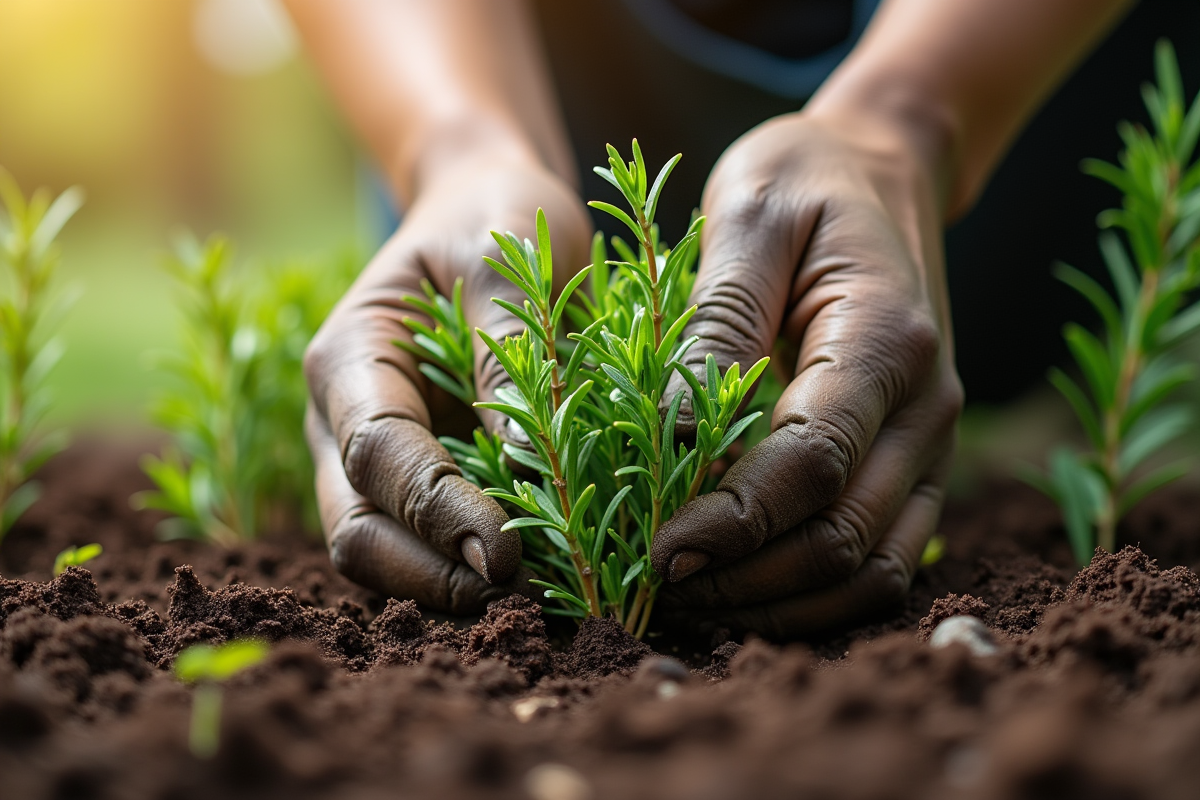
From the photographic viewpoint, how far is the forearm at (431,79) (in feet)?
7.36

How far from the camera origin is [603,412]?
1.41 metres

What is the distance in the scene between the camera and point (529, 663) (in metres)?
1.24

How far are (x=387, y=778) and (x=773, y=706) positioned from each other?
1.26 ft

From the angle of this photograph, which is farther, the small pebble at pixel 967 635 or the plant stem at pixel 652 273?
the plant stem at pixel 652 273

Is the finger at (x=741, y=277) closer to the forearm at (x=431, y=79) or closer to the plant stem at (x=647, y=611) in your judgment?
the plant stem at (x=647, y=611)

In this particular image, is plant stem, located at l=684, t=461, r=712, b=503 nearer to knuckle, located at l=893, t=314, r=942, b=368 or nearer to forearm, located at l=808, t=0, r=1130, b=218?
knuckle, located at l=893, t=314, r=942, b=368

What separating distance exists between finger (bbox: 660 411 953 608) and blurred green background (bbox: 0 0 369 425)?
27.0 ft

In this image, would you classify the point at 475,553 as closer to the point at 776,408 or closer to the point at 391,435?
the point at 391,435

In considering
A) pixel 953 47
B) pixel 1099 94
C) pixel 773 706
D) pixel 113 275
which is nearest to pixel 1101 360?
pixel 953 47

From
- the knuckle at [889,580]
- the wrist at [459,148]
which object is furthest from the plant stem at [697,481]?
the wrist at [459,148]

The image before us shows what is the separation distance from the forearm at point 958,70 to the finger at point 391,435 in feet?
3.66

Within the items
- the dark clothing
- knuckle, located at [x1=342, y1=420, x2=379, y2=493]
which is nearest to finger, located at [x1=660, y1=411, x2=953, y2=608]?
Result: knuckle, located at [x1=342, y1=420, x2=379, y2=493]

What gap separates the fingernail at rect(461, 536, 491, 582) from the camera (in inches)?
52.3

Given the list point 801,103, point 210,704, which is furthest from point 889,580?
point 801,103
